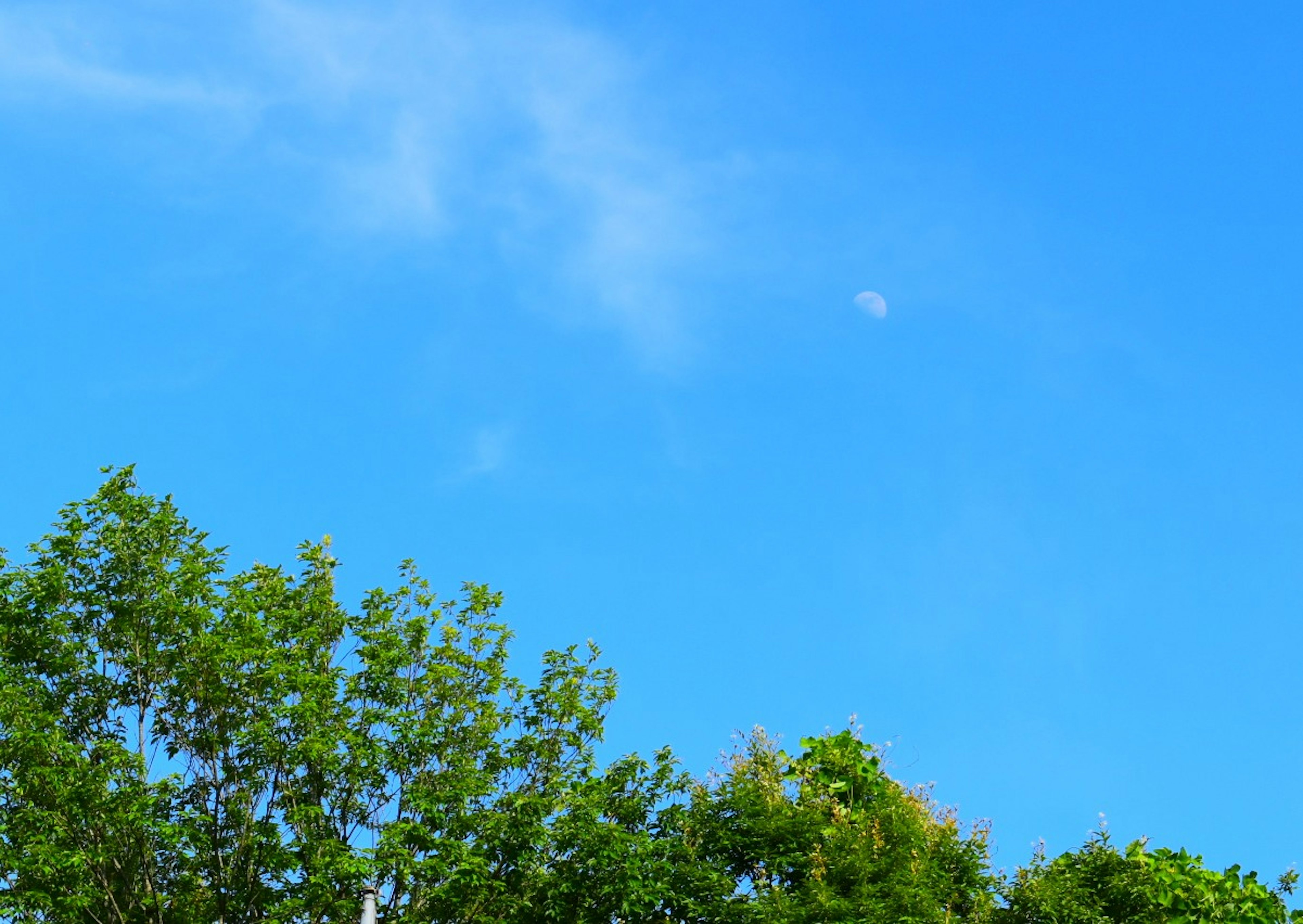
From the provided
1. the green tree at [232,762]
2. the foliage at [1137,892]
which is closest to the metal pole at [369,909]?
the green tree at [232,762]

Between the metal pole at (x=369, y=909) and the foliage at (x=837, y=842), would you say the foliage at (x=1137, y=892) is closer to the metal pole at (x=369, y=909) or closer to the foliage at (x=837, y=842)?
the foliage at (x=837, y=842)

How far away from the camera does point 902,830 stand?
25.8m

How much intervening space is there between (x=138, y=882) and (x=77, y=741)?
2.72 m

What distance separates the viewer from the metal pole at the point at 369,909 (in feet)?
75.0

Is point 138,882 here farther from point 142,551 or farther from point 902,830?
point 902,830

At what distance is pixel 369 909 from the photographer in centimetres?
2294

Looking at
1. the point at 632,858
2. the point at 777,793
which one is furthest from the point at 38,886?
the point at 777,793

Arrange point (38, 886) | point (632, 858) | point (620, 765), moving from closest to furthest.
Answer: point (38, 886), point (632, 858), point (620, 765)

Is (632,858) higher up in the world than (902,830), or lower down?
lower down

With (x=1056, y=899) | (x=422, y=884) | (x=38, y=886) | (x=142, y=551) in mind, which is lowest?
(x=38, y=886)

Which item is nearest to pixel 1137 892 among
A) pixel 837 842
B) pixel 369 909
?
pixel 837 842

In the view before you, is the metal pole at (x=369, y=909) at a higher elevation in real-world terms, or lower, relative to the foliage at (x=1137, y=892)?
lower

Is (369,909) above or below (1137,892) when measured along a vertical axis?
below

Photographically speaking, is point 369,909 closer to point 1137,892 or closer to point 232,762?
point 232,762
